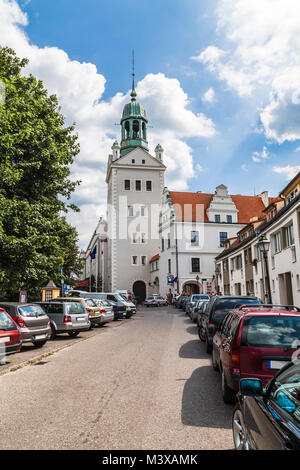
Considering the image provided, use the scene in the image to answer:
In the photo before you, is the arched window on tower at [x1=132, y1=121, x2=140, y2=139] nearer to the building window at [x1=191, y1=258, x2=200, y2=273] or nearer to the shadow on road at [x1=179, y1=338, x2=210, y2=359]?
the building window at [x1=191, y1=258, x2=200, y2=273]

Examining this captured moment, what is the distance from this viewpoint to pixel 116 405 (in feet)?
19.0

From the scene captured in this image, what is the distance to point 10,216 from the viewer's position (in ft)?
49.1

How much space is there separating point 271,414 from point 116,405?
145 inches

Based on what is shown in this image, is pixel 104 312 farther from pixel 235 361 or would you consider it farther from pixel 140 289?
pixel 140 289

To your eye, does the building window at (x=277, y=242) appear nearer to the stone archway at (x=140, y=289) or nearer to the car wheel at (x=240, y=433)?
the car wheel at (x=240, y=433)

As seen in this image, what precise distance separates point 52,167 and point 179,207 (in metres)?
39.9

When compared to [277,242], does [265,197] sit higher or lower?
higher

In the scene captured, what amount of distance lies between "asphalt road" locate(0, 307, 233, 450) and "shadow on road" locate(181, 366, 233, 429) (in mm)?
13

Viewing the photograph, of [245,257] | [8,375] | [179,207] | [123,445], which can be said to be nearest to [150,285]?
[179,207]

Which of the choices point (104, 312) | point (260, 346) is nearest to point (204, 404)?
point (260, 346)

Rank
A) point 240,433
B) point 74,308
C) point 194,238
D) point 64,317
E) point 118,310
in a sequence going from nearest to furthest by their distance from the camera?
point 240,433 < point 64,317 < point 74,308 < point 118,310 < point 194,238

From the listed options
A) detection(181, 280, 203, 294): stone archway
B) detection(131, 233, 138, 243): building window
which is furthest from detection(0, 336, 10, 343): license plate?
detection(131, 233, 138, 243): building window
